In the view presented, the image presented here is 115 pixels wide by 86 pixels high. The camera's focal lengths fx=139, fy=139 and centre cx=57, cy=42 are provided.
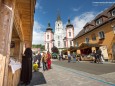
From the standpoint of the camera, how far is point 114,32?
73.4 ft

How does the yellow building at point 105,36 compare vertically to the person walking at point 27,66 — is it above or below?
above

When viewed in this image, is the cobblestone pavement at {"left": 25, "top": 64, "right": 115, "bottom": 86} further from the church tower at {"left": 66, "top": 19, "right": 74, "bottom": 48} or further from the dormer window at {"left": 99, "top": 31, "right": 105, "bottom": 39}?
the church tower at {"left": 66, "top": 19, "right": 74, "bottom": 48}

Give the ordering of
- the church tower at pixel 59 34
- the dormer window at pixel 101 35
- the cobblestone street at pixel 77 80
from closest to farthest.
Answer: the cobblestone street at pixel 77 80 < the dormer window at pixel 101 35 < the church tower at pixel 59 34

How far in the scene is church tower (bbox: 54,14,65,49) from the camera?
84662 millimetres

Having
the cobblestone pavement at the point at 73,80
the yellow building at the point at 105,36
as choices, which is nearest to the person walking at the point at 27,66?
the cobblestone pavement at the point at 73,80

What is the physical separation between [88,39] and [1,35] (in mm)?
29113

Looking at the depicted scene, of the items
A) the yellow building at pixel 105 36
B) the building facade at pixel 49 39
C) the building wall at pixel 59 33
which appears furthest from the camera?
the building wall at pixel 59 33

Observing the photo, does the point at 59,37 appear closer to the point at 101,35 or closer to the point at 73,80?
the point at 101,35

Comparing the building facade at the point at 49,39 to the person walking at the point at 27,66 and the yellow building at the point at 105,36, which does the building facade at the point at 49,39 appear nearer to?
the yellow building at the point at 105,36

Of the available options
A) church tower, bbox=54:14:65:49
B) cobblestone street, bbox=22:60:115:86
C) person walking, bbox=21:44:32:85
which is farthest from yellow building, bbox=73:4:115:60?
church tower, bbox=54:14:65:49

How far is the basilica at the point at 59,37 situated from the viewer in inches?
3121

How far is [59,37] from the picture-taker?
8644 centimetres

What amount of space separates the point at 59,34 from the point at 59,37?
2239 millimetres

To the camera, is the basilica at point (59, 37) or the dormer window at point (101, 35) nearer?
the dormer window at point (101, 35)
